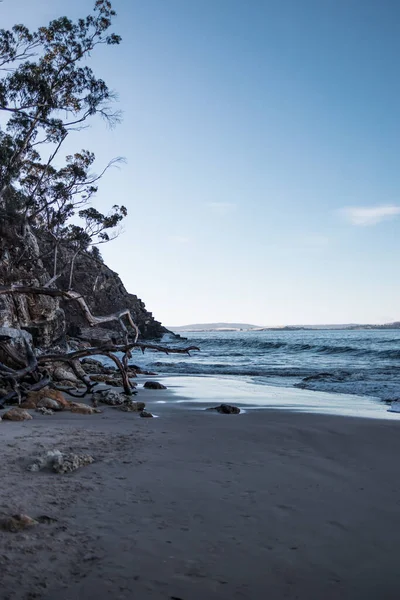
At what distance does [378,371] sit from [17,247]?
52.5ft

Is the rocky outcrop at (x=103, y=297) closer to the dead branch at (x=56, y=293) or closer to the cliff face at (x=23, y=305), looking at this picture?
the cliff face at (x=23, y=305)

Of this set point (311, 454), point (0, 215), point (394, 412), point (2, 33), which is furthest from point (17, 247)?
point (311, 454)

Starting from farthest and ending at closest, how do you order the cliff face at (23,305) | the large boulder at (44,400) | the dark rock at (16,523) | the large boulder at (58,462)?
the cliff face at (23,305) → the large boulder at (44,400) → the large boulder at (58,462) → the dark rock at (16,523)

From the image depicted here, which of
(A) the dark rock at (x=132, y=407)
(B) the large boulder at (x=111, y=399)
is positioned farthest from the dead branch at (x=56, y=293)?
(A) the dark rock at (x=132, y=407)

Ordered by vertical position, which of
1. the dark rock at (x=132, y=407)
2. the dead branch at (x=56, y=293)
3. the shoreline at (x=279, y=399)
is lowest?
the shoreline at (x=279, y=399)

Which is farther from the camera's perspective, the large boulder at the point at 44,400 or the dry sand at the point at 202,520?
the large boulder at the point at 44,400

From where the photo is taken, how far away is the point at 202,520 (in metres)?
2.83

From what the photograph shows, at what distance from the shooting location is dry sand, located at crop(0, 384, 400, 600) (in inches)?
83.7

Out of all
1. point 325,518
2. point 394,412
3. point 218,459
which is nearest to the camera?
point 325,518

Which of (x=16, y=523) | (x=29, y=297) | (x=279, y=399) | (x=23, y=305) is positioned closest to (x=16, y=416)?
(x=16, y=523)

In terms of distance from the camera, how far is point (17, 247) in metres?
21.0

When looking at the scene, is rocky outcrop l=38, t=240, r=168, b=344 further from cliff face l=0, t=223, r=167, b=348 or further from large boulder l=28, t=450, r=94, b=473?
large boulder l=28, t=450, r=94, b=473

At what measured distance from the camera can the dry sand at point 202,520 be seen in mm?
2127

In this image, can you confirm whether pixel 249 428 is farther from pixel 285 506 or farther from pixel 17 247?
pixel 17 247
